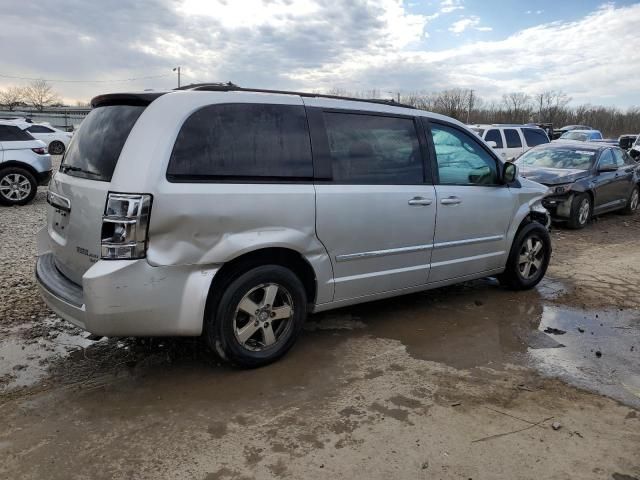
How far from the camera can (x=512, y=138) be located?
51.8 feet

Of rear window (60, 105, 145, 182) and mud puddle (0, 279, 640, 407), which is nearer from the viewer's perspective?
rear window (60, 105, 145, 182)

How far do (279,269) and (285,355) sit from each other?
730 millimetres

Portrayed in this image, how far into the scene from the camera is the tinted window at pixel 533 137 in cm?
1605

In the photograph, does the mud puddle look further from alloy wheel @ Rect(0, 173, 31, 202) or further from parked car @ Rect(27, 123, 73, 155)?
parked car @ Rect(27, 123, 73, 155)

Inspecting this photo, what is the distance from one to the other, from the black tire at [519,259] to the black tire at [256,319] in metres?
2.81

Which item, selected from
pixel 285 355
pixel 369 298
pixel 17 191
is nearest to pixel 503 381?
pixel 369 298

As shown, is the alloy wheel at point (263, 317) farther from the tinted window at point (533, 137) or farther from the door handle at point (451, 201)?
the tinted window at point (533, 137)

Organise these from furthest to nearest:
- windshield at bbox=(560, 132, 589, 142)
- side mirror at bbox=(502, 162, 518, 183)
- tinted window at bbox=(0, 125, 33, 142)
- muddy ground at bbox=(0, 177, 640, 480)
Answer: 1. windshield at bbox=(560, 132, 589, 142)
2. tinted window at bbox=(0, 125, 33, 142)
3. side mirror at bbox=(502, 162, 518, 183)
4. muddy ground at bbox=(0, 177, 640, 480)

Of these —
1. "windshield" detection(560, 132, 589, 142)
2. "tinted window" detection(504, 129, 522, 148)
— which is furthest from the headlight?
"windshield" detection(560, 132, 589, 142)

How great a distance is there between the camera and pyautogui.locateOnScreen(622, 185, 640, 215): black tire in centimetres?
1205

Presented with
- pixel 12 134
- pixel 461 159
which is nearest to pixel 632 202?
pixel 461 159

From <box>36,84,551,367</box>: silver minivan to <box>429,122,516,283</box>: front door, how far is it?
0.03 metres

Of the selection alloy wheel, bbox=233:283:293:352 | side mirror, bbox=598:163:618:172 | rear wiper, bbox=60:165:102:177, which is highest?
side mirror, bbox=598:163:618:172

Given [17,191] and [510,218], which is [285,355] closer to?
[510,218]
